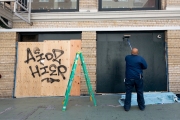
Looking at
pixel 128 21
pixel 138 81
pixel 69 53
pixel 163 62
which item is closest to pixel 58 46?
pixel 69 53

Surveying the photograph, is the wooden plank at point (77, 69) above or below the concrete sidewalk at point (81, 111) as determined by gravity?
above

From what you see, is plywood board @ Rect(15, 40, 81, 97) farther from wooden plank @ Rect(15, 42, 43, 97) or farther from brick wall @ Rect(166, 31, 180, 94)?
brick wall @ Rect(166, 31, 180, 94)

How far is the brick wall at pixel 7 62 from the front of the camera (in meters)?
7.51

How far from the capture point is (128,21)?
7.51m

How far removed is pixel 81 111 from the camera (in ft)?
17.9

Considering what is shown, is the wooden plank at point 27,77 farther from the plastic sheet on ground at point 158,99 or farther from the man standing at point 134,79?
the man standing at point 134,79

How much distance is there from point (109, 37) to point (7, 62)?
4260 mm

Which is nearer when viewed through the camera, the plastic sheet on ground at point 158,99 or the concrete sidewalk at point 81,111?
the concrete sidewalk at point 81,111

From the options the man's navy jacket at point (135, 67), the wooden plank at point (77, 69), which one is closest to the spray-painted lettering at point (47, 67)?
the wooden plank at point (77, 69)

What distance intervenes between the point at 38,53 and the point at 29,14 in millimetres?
1584

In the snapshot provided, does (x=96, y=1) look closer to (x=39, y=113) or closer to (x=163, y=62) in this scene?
(x=163, y=62)

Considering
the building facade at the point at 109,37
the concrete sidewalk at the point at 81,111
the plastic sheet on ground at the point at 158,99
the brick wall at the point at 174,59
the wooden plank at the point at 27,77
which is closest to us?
the concrete sidewalk at the point at 81,111

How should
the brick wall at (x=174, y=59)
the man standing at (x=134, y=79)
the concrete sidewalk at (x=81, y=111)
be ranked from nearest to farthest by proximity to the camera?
the concrete sidewalk at (x=81, y=111) < the man standing at (x=134, y=79) < the brick wall at (x=174, y=59)

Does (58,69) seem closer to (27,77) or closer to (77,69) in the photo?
(77,69)
